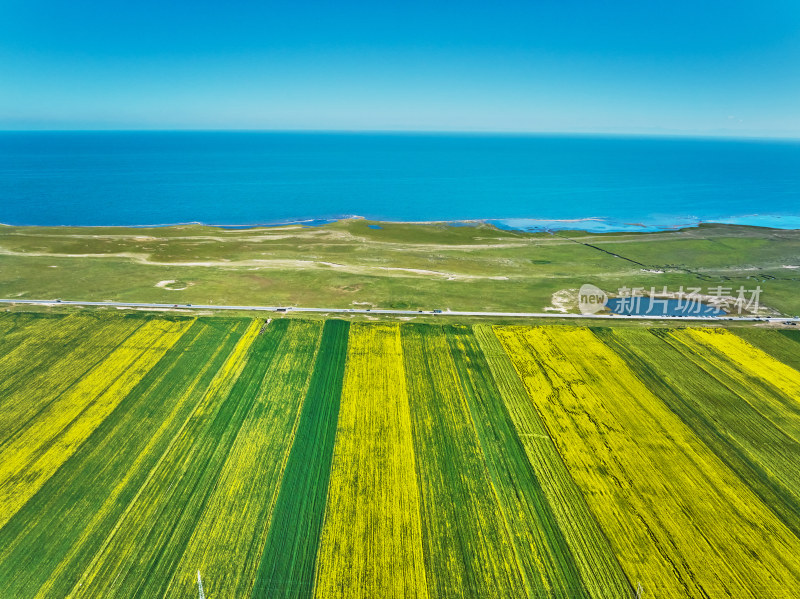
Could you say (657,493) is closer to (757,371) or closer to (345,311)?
(757,371)

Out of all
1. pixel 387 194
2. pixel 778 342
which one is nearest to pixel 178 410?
pixel 778 342

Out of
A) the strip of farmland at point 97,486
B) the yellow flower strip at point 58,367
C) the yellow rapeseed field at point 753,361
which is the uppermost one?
the yellow rapeseed field at point 753,361

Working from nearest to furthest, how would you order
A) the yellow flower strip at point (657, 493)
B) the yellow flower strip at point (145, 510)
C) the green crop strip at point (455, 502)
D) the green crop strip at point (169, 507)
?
the yellow flower strip at point (145, 510) < the green crop strip at point (169, 507) < the green crop strip at point (455, 502) < the yellow flower strip at point (657, 493)

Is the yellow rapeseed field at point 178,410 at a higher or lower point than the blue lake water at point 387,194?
lower

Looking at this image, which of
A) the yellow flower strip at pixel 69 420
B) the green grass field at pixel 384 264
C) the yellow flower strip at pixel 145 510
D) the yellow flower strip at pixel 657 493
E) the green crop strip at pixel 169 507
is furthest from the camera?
the green grass field at pixel 384 264

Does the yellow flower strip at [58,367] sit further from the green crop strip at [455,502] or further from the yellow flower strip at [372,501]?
the green crop strip at [455,502]

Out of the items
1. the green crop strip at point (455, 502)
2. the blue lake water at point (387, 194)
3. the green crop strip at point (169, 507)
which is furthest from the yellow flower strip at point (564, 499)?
the blue lake water at point (387, 194)

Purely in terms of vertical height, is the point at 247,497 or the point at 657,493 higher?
the point at 657,493

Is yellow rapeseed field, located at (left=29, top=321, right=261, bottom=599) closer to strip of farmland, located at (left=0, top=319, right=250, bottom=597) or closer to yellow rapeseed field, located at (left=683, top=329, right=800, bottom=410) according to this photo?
strip of farmland, located at (left=0, top=319, right=250, bottom=597)
